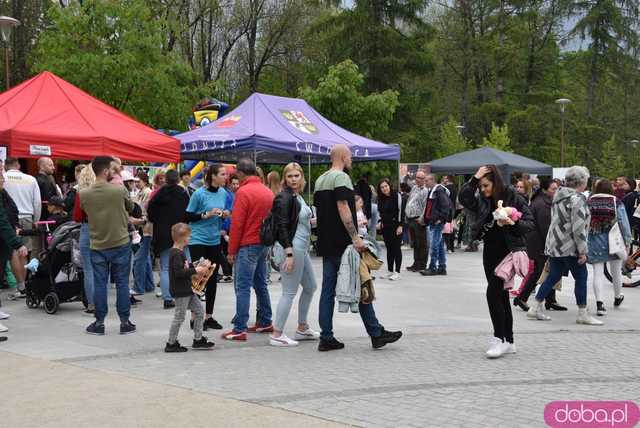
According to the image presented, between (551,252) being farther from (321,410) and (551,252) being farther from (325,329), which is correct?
(321,410)

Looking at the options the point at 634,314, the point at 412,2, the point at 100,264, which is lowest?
the point at 634,314

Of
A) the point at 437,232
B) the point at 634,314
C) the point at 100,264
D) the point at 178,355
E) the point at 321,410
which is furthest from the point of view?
the point at 437,232

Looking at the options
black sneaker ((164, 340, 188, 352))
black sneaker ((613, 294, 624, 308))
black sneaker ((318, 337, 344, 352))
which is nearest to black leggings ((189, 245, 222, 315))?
black sneaker ((164, 340, 188, 352))

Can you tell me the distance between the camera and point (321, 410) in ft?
16.1

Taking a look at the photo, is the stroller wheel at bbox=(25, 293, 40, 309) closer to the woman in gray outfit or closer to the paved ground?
the paved ground

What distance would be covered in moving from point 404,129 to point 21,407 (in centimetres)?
3346

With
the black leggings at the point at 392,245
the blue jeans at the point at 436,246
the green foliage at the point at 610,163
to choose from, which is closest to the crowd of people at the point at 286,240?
the blue jeans at the point at 436,246

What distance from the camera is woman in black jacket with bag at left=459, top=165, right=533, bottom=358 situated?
664 cm

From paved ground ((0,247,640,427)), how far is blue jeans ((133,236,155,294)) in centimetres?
170

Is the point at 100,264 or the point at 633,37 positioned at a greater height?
the point at 633,37

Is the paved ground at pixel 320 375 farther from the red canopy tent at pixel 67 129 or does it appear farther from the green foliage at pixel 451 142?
the green foliage at pixel 451 142

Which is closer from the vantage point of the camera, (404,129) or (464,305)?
(464,305)

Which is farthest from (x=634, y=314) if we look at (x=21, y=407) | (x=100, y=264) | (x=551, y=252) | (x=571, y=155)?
Answer: (x=571, y=155)

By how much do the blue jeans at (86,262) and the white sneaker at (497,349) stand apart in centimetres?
453
